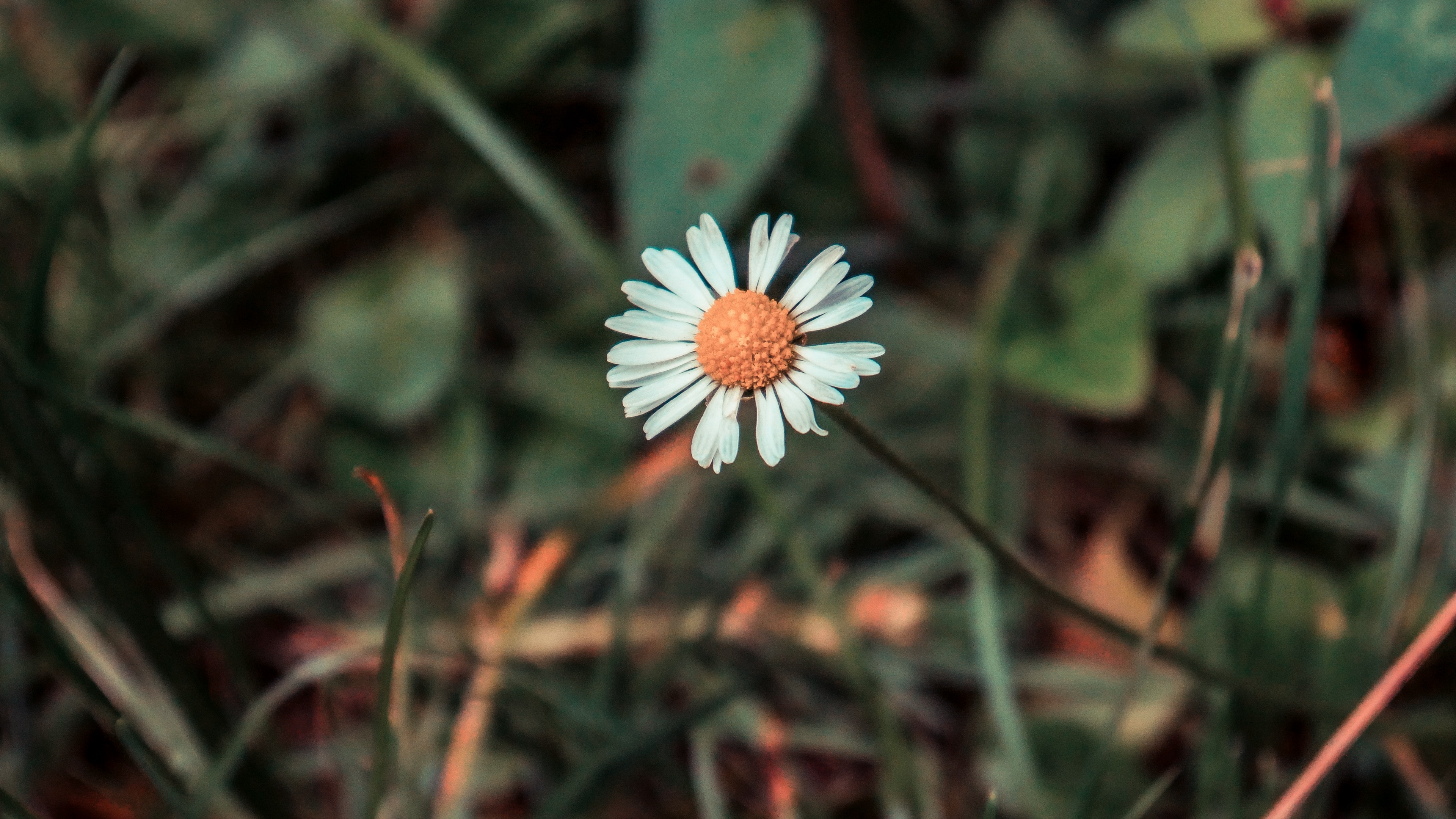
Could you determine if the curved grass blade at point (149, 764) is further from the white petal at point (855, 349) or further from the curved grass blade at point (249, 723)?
the white petal at point (855, 349)

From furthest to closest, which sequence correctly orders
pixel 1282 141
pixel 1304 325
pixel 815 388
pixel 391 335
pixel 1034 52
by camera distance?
pixel 391 335 → pixel 1034 52 → pixel 1282 141 → pixel 1304 325 → pixel 815 388

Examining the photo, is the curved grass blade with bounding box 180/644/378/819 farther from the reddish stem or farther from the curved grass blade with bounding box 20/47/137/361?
the reddish stem

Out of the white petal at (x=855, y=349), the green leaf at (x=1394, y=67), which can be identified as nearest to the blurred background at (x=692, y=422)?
the green leaf at (x=1394, y=67)

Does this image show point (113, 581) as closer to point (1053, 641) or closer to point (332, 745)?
point (332, 745)

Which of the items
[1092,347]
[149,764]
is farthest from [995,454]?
[149,764]

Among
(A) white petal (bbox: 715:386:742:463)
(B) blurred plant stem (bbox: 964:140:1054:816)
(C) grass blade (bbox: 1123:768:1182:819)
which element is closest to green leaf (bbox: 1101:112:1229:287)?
(B) blurred plant stem (bbox: 964:140:1054:816)

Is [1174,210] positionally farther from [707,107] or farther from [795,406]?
[795,406]
